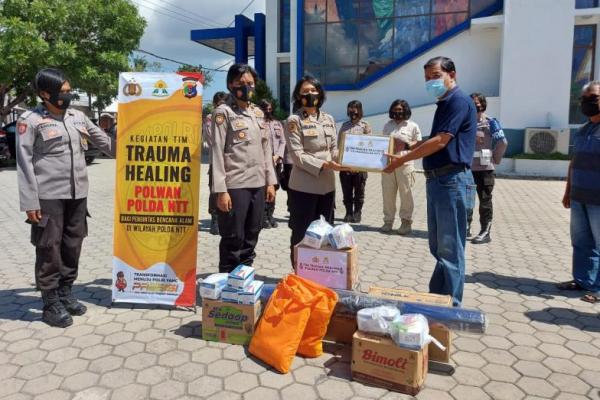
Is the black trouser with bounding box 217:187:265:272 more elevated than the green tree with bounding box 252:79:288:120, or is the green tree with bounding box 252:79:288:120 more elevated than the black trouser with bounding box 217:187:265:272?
the green tree with bounding box 252:79:288:120

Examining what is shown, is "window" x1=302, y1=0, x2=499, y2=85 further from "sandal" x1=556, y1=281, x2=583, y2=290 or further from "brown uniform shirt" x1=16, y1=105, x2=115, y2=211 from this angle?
"brown uniform shirt" x1=16, y1=105, x2=115, y2=211

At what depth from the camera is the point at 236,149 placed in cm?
373

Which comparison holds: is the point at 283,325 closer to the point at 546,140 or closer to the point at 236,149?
the point at 236,149

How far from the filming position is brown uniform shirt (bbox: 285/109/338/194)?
154 inches

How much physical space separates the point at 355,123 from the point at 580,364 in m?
4.62

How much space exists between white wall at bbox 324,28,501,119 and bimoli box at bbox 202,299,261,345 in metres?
16.0

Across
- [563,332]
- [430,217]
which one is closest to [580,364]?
[563,332]

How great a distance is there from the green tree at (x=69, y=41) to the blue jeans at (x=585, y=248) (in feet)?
47.8

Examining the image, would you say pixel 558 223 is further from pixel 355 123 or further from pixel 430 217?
pixel 430 217

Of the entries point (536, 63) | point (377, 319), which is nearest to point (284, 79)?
point (536, 63)

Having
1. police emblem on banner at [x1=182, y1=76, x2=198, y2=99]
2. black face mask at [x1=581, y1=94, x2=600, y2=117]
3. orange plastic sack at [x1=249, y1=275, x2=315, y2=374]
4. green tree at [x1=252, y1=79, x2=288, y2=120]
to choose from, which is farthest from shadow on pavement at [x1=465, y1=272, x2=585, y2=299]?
green tree at [x1=252, y1=79, x2=288, y2=120]

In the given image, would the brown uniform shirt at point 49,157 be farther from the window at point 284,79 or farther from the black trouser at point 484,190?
the window at point 284,79

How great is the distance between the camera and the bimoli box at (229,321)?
329 centimetres

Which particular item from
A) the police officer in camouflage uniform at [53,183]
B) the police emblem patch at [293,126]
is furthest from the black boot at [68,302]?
the police emblem patch at [293,126]
